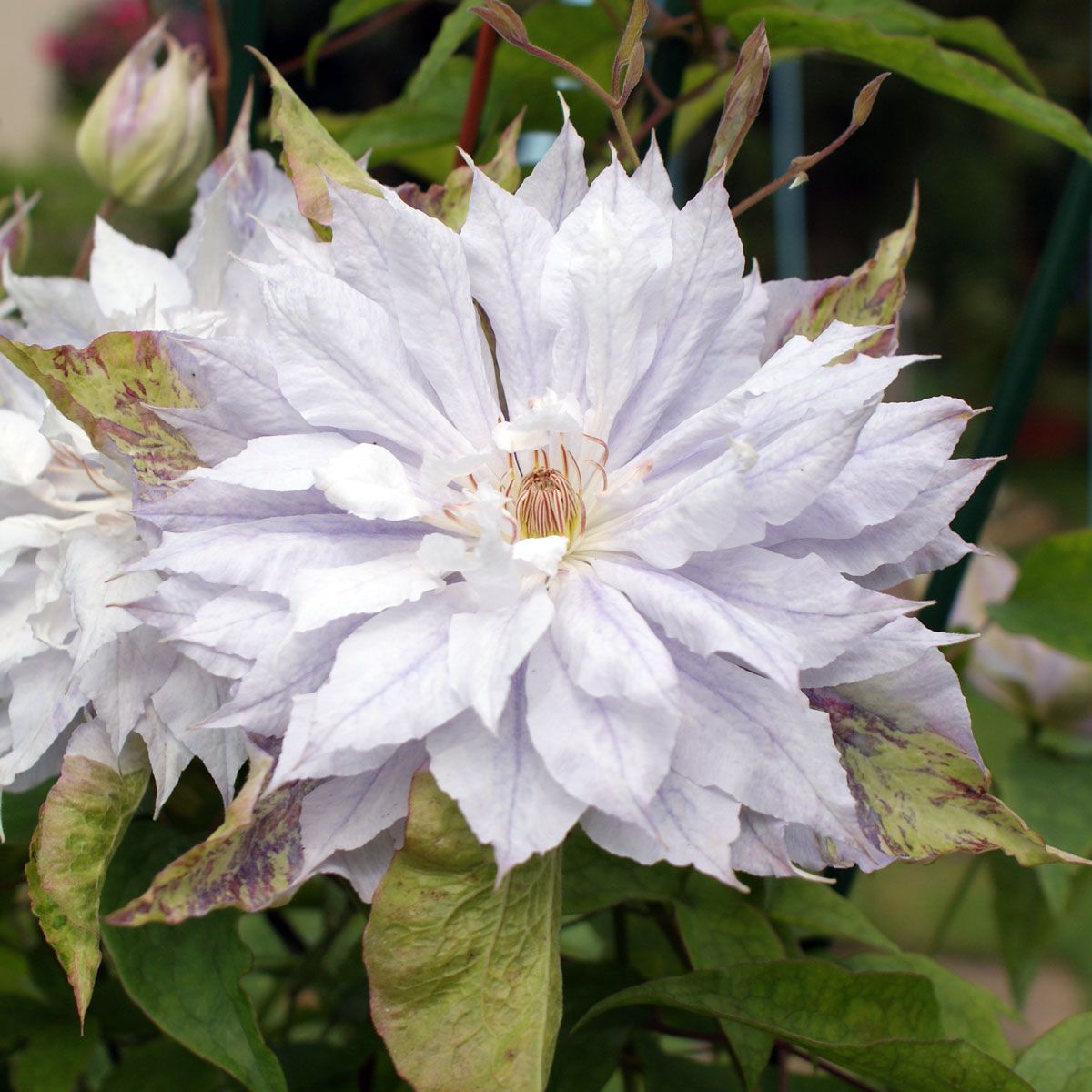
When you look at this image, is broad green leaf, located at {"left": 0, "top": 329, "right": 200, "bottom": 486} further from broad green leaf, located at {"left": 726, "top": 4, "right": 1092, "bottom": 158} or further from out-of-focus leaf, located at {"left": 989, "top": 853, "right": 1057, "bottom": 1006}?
out-of-focus leaf, located at {"left": 989, "top": 853, "right": 1057, "bottom": 1006}

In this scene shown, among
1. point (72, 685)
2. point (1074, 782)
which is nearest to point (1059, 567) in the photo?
point (1074, 782)

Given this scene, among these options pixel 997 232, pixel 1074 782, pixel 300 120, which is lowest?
pixel 997 232

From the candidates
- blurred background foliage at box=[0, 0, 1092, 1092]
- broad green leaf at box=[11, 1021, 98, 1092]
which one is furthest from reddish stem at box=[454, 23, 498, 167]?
broad green leaf at box=[11, 1021, 98, 1092]

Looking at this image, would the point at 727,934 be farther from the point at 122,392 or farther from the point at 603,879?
the point at 122,392

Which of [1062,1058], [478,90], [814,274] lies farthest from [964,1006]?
[814,274]

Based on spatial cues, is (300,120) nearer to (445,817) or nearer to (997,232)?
(445,817)

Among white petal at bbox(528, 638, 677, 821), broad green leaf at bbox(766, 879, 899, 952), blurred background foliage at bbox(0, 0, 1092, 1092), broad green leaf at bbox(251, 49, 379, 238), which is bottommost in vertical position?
blurred background foliage at bbox(0, 0, 1092, 1092)

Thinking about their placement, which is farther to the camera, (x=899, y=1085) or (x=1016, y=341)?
(x=1016, y=341)
